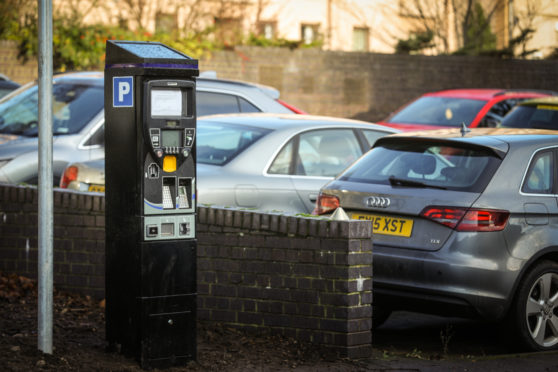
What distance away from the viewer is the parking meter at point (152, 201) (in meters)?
5.71

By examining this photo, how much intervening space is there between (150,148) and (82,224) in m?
2.63

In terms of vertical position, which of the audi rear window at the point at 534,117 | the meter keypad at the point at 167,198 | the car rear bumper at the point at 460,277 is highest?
the audi rear window at the point at 534,117

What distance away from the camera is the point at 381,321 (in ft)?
26.2

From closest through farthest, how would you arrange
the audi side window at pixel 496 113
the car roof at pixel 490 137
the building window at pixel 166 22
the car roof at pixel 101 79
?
the car roof at pixel 490 137 < the car roof at pixel 101 79 < the audi side window at pixel 496 113 < the building window at pixel 166 22

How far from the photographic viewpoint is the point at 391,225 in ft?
23.8

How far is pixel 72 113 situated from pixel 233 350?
17.7 ft

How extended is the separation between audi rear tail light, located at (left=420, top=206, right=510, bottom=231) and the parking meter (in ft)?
Result: 6.45

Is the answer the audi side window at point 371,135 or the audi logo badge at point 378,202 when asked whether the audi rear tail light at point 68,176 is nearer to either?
the audi side window at point 371,135

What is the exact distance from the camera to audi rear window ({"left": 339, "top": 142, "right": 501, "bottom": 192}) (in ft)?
23.8

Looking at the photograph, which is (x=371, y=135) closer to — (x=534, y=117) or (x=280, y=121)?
(x=280, y=121)

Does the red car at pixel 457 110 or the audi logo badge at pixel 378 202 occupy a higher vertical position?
the red car at pixel 457 110

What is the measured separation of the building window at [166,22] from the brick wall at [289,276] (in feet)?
59.2

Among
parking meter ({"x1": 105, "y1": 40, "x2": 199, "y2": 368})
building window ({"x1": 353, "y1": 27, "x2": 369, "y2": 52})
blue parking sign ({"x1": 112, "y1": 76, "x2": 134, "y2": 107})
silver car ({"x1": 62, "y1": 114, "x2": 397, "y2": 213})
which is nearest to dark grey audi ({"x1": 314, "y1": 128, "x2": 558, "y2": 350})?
silver car ({"x1": 62, "y1": 114, "x2": 397, "y2": 213})

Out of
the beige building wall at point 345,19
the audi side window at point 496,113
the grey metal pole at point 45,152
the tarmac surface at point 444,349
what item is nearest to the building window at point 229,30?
the beige building wall at point 345,19
